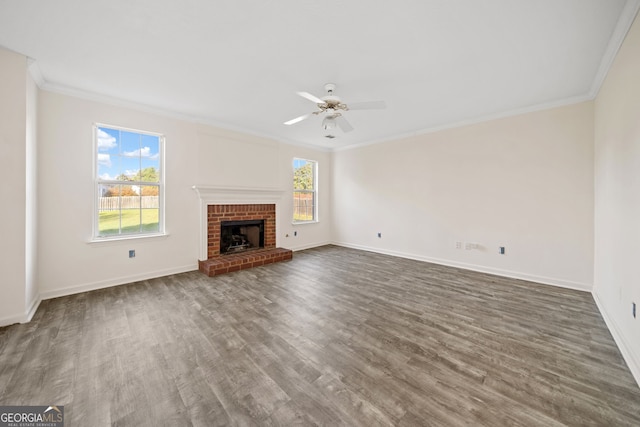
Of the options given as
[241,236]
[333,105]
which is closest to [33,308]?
[241,236]

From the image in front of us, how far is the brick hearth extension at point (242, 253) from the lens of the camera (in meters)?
4.23

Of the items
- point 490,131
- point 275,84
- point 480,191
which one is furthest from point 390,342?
point 490,131

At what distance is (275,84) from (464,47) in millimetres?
2050

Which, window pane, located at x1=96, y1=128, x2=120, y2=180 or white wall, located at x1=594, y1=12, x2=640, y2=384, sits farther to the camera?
window pane, located at x1=96, y1=128, x2=120, y2=180

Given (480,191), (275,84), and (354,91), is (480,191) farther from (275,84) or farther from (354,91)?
(275,84)

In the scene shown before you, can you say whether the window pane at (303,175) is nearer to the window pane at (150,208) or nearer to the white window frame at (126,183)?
the white window frame at (126,183)

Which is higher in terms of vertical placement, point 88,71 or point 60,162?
point 88,71

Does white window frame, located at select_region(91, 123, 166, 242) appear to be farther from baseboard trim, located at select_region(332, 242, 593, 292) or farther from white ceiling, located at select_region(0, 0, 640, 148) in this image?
baseboard trim, located at select_region(332, 242, 593, 292)

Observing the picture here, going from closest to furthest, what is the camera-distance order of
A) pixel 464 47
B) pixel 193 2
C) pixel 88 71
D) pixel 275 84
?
1. pixel 193 2
2. pixel 464 47
3. pixel 88 71
4. pixel 275 84

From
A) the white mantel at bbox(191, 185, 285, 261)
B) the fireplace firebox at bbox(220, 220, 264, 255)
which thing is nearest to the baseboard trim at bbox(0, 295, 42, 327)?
the white mantel at bbox(191, 185, 285, 261)

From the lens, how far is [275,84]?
3023 millimetres

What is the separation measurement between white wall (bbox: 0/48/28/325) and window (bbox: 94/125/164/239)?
0.93m

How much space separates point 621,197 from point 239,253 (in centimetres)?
521

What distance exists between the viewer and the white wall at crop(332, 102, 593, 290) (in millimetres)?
3451
